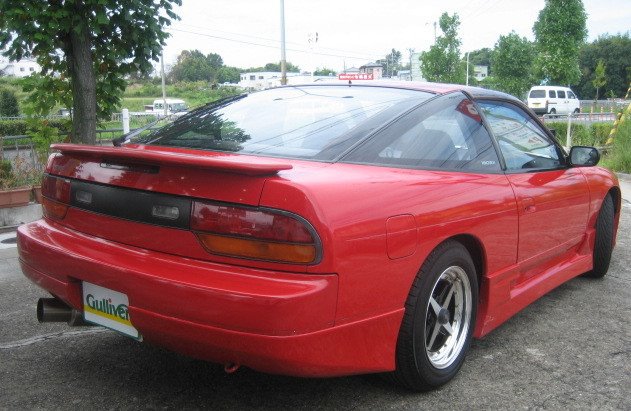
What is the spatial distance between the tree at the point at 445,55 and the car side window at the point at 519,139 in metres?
33.6

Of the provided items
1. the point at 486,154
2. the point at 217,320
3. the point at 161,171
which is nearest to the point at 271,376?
the point at 217,320

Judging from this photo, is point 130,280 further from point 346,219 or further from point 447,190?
point 447,190

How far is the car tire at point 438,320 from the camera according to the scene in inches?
98.3

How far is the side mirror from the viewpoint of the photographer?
3898mm

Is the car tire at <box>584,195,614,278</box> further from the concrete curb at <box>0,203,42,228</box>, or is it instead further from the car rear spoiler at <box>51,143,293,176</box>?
the concrete curb at <box>0,203,42,228</box>

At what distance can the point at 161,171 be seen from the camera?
2.34 metres

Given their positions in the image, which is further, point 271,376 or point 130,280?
point 271,376

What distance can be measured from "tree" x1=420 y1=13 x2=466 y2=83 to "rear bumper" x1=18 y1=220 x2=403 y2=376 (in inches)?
1403

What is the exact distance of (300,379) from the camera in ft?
9.21

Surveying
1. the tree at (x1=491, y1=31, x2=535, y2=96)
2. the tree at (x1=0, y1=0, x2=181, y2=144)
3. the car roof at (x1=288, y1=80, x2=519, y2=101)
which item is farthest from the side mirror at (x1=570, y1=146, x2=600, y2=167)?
the tree at (x1=491, y1=31, x2=535, y2=96)

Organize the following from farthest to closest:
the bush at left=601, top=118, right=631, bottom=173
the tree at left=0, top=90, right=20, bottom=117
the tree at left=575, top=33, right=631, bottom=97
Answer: the tree at left=575, top=33, right=631, bottom=97
the tree at left=0, top=90, right=20, bottom=117
the bush at left=601, top=118, right=631, bottom=173

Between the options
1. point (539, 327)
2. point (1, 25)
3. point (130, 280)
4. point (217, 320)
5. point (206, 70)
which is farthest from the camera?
point (206, 70)

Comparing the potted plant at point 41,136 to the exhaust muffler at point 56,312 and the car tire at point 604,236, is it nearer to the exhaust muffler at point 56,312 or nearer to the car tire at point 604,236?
the exhaust muffler at point 56,312

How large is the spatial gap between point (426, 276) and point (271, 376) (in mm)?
898
